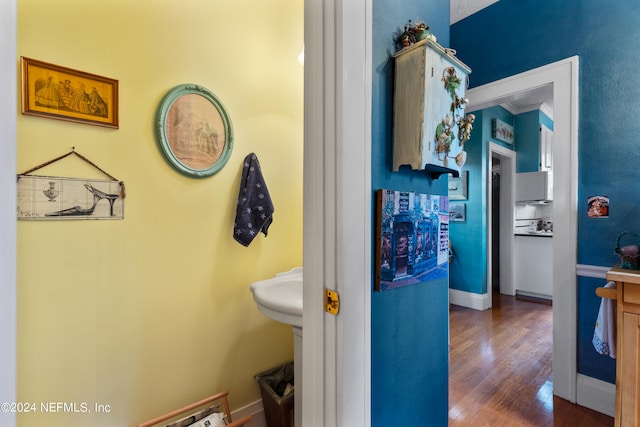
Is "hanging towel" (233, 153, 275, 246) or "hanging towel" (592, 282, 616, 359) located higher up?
"hanging towel" (233, 153, 275, 246)

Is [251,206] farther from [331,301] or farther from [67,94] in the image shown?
[331,301]

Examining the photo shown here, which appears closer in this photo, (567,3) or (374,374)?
(374,374)

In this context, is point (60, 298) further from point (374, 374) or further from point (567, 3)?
point (567, 3)

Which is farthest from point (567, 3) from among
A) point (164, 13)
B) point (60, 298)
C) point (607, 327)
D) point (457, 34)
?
point (60, 298)

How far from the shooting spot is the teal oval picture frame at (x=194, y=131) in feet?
4.86

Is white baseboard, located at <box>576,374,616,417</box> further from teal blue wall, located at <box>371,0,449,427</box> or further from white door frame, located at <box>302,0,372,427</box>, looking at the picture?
white door frame, located at <box>302,0,372,427</box>

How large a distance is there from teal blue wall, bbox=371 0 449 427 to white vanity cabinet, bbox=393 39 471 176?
3cm

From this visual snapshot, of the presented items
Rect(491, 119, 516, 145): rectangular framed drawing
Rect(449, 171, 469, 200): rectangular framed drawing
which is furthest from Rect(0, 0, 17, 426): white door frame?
Rect(491, 119, 516, 145): rectangular framed drawing

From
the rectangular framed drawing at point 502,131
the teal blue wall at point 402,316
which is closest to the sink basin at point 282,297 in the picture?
the teal blue wall at point 402,316

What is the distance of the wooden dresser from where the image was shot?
4.21ft

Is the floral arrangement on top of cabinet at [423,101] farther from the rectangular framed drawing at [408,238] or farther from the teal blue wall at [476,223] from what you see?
the teal blue wall at [476,223]

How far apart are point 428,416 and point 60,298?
5.09ft

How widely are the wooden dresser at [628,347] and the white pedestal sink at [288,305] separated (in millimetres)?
1417

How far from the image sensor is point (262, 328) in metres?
1.84
